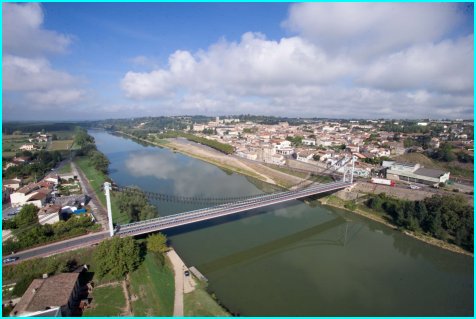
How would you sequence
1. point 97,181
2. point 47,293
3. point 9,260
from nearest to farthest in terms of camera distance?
point 47,293 < point 9,260 < point 97,181

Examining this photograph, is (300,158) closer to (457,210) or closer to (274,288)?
(457,210)

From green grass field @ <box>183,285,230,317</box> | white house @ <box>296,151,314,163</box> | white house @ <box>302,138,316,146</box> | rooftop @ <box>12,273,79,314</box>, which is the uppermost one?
white house @ <box>302,138,316,146</box>

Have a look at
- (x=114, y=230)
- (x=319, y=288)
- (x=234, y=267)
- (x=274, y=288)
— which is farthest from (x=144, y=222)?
(x=319, y=288)

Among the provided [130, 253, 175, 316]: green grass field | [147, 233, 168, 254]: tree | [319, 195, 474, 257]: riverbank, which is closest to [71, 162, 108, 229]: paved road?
[147, 233, 168, 254]: tree

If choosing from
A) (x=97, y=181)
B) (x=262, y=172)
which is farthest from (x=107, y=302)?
(x=262, y=172)

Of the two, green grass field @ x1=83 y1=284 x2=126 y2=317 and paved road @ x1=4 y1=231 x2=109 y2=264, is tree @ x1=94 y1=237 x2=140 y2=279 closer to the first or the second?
green grass field @ x1=83 y1=284 x2=126 y2=317

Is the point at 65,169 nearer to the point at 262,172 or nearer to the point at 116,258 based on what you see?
the point at 262,172

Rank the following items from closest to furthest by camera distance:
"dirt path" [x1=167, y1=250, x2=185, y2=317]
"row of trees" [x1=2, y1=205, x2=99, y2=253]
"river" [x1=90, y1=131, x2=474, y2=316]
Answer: "dirt path" [x1=167, y1=250, x2=185, y2=317], "river" [x1=90, y1=131, x2=474, y2=316], "row of trees" [x1=2, y1=205, x2=99, y2=253]
